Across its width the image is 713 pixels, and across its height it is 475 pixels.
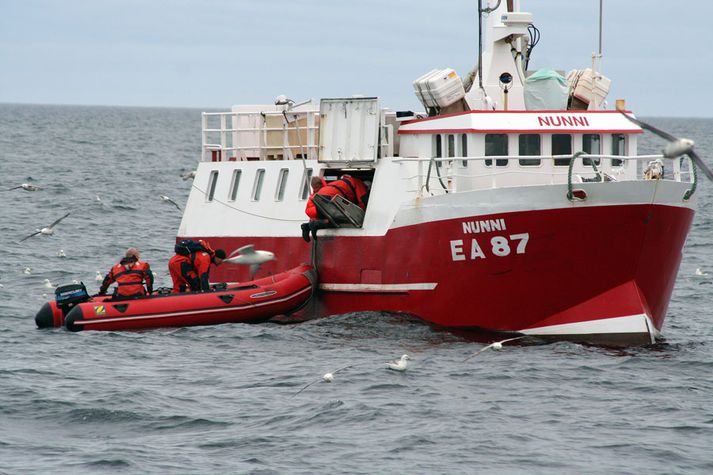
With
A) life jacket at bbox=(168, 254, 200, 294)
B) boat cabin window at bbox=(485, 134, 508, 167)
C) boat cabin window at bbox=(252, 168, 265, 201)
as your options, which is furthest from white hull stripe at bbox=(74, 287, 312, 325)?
boat cabin window at bbox=(485, 134, 508, 167)

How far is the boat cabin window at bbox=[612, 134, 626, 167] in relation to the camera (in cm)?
2472

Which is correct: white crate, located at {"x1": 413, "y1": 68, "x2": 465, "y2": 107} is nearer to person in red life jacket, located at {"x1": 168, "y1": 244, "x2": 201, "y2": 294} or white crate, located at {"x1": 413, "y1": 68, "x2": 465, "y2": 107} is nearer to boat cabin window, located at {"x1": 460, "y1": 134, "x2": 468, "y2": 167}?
boat cabin window, located at {"x1": 460, "y1": 134, "x2": 468, "y2": 167}

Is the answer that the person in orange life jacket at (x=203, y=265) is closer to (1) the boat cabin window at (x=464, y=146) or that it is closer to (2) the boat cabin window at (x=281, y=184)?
(2) the boat cabin window at (x=281, y=184)

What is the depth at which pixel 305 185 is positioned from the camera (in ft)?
89.2

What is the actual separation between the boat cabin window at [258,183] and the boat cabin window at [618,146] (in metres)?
7.88

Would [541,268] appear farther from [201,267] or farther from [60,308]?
[60,308]

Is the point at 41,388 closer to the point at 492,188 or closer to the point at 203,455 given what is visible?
the point at 203,455

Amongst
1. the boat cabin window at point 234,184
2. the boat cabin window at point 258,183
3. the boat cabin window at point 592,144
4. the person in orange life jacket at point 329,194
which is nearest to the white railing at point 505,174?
the boat cabin window at point 592,144

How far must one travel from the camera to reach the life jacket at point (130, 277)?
2475 centimetres

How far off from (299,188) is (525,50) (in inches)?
219

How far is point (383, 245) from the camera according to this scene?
2439cm

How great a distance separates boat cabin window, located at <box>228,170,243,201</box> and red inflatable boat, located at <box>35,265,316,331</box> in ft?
14.4

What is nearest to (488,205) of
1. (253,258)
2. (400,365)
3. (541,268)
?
(541,268)

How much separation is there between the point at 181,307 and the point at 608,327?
795 cm
